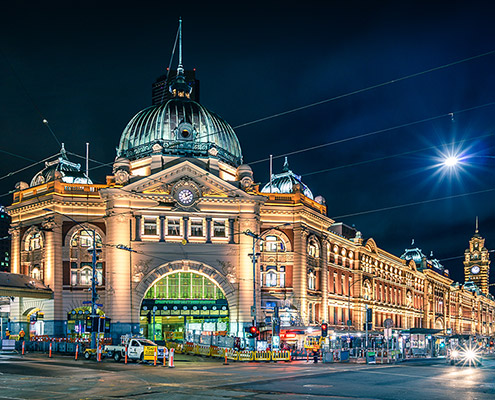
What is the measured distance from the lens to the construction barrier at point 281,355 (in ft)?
176

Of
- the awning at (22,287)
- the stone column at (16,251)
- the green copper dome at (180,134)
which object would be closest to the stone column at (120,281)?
the awning at (22,287)

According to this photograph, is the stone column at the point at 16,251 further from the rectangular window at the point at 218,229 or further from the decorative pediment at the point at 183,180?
the rectangular window at the point at 218,229

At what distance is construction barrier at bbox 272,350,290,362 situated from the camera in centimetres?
5353

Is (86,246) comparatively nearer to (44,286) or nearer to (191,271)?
(44,286)

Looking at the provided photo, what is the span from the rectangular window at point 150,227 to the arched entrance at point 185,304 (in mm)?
4784

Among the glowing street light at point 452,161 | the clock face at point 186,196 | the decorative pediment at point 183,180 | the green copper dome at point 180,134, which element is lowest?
the glowing street light at point 452,161

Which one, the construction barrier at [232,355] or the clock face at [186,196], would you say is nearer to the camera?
the construction barrier at [232,355]

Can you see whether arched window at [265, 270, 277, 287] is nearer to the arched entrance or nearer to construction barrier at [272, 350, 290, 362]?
the arched entrance

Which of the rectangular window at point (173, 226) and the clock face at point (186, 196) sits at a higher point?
the clock face at point (186, 196)

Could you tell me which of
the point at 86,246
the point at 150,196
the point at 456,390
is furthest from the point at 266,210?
the point at 456,390

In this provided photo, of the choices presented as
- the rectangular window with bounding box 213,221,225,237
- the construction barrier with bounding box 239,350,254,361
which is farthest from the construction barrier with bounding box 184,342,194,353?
the rectangular window with bounding box 213,221,225,237

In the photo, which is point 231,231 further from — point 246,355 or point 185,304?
point 246,355

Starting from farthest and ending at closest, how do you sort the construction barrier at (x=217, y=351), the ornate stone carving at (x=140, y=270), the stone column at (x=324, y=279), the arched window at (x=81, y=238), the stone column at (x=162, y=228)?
the stone column at (x=324, y=279), the arched window at (x=81, y=238), the stone column at (x=162, y=228), the ornate stone carving at (x=140, y=270), the construction barrier at (x=217, y=351)

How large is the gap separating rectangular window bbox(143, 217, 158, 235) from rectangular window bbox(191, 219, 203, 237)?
3.92m
